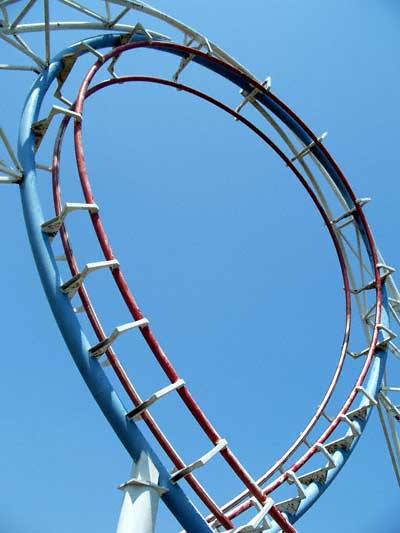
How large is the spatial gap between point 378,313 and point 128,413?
827 centimetres

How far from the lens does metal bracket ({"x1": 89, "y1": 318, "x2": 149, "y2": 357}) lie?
702 cm

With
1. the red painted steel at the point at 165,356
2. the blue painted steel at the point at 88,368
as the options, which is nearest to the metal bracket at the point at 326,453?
the red painted steel at the point at 165,356

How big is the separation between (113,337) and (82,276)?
2.90ft

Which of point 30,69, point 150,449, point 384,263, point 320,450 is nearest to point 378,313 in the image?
point 384,263

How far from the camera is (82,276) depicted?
7227mm

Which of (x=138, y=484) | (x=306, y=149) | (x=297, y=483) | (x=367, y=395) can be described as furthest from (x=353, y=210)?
(x=138, y=484)

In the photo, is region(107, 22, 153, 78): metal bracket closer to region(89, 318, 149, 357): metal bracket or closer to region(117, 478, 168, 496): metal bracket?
region(89, 318, 149, 357): metal bracket

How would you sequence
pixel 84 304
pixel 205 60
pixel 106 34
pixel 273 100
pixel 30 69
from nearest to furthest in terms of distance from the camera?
pixel 84 304 < pixel 30 69 < pixel 106 34 < pixel 205 60 < pixel 273 100

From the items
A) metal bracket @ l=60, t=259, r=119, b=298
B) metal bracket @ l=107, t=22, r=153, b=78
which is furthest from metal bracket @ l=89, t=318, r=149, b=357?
metal bracket @ l=107, t=22, r=153, b=78

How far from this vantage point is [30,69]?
9.80 meters

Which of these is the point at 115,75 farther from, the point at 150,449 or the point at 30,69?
the point at 150,449

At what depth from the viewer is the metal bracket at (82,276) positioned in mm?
7195

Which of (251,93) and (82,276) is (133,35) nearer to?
(251,93)

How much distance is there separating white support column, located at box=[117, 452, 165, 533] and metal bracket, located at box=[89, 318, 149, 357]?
4.47ft
